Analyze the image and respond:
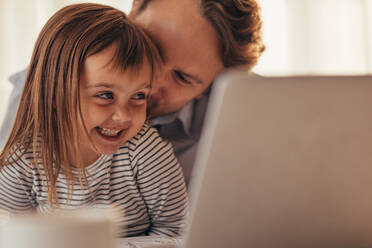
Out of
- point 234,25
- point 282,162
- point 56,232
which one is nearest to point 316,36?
point 234,25

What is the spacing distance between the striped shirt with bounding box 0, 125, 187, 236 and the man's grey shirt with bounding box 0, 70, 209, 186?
0.87 ft

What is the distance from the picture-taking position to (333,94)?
1.85 feet

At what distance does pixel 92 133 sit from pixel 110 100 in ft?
0.36

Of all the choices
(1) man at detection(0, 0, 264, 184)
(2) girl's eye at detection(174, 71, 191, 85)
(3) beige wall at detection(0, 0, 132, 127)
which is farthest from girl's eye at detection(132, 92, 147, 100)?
(3) beige wall at detection(0, 0, 132, 127)

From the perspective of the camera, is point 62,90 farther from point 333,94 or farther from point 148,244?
point 333,94

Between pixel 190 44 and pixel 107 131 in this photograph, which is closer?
pixel 107 131

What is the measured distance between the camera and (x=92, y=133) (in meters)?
1.24

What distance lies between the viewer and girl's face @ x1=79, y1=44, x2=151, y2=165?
3.76 feet

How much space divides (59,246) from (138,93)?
776 mm

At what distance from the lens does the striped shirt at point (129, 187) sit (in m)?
1.29

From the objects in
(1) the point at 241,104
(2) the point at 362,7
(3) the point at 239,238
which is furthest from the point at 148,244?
(2) the point at 362,7

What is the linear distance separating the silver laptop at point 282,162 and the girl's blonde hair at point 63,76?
64cm

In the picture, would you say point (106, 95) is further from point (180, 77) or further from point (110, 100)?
point (180, 77)

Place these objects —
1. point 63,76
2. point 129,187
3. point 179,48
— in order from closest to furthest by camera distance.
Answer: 1. point 63,76
2. point 129,187
3. point 179,48
